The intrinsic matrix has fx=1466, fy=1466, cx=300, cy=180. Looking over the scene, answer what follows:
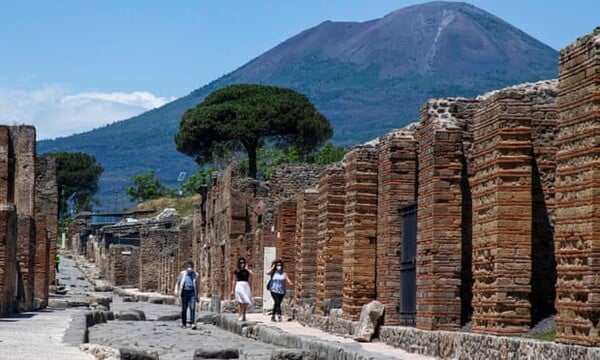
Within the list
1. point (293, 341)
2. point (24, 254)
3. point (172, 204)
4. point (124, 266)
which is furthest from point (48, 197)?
point (172, 204)

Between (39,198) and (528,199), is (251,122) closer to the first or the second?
(39,198)

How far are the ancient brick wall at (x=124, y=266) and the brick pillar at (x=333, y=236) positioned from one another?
4971 centimetres

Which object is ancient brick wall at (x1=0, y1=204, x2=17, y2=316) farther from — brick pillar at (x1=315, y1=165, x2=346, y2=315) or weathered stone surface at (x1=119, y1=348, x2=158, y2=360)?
weathered stone surface at (x1=119, y1=348, x2=158, y2=360)

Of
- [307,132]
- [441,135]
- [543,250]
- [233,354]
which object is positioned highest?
[307,132]

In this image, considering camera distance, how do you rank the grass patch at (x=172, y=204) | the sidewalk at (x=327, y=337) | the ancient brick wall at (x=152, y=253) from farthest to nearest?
the grass patch at (x=172, y=204) < the ancient brick wall at (x=152, y=253) < the sidewalk at (x=327, y=337)

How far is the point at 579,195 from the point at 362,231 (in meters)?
10.3

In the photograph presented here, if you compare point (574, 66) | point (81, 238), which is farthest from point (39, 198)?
point (81, 238)

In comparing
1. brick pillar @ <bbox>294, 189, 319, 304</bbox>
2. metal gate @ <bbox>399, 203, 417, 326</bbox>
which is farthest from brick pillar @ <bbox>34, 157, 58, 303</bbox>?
metal gate @ <bbox>399, 203, 417, 326</bbox>

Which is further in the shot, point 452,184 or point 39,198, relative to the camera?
point 39,198

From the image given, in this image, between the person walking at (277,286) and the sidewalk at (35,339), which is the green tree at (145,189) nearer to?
the person walking at (277,286)

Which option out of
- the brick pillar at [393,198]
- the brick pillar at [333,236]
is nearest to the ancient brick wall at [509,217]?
the brick pillar at [393,198]

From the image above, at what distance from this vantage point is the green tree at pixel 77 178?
126250 mm

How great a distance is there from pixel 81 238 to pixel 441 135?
9034cm

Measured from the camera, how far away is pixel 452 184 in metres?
17.9
